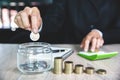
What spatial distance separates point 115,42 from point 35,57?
30.8 inches

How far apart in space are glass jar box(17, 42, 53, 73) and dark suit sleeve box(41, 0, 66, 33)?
0.85 meters

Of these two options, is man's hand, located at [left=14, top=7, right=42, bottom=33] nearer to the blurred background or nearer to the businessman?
the businessman

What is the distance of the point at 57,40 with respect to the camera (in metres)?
2.17

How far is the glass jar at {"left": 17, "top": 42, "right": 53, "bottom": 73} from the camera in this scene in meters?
1.02

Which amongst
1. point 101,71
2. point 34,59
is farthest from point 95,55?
point 34,59

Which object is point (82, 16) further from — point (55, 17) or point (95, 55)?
point (95, 55)

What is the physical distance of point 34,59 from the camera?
1037 millimetres

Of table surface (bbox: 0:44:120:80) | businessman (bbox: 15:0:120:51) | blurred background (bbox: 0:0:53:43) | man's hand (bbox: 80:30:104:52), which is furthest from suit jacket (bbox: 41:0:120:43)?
table surface (bbox: 0:44:120:80)

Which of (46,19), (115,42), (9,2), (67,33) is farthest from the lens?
(9,2)

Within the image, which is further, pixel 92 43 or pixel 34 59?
pixel 92 43

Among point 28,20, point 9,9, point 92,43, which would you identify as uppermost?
point 9,9

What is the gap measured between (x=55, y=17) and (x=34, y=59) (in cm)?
103

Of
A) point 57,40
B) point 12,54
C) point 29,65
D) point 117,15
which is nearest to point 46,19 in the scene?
point 57,40

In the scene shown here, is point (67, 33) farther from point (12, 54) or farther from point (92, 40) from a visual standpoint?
point (12, 54)
